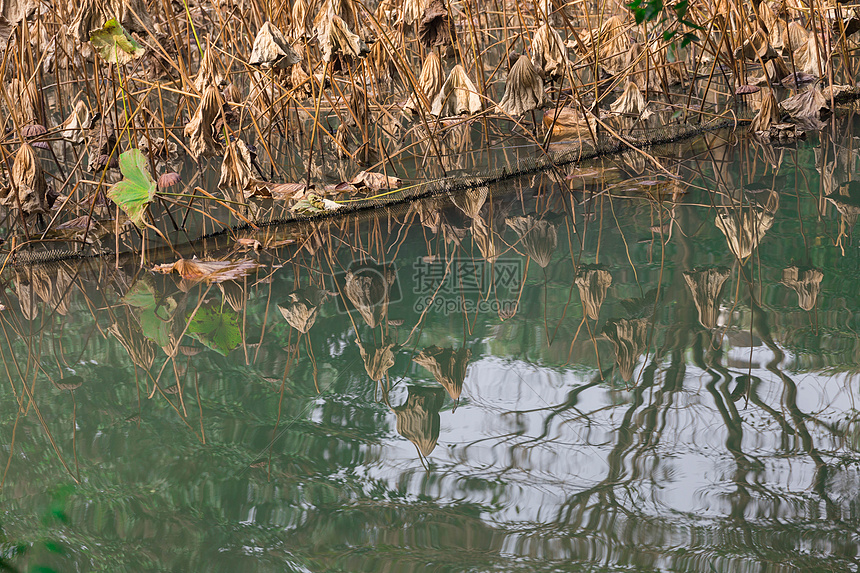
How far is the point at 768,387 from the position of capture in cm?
98

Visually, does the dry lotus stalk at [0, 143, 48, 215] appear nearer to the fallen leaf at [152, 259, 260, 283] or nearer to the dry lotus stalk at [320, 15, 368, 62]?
the fallen leaf at [152, 259, 260, 283]

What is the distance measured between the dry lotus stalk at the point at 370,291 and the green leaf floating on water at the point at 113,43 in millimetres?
755

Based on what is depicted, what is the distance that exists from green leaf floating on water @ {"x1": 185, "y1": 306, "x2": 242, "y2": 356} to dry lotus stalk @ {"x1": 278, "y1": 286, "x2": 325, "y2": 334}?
3.9 inches

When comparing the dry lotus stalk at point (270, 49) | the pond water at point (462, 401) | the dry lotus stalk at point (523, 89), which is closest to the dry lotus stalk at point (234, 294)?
the pond water at point (462, 401)

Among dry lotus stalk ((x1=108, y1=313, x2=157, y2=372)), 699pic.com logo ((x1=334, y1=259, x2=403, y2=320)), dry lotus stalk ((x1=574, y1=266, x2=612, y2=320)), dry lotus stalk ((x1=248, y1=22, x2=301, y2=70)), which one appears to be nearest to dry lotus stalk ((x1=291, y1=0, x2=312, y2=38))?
dry lotus stalk ((x1=248, y1=22, x2=301, y2=70))

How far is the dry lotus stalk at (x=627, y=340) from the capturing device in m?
1.09

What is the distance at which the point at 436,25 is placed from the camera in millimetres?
2205

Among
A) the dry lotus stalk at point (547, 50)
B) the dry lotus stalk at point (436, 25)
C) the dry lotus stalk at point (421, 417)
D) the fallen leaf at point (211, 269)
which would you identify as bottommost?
the dry lotus stalk at point (421, 417)

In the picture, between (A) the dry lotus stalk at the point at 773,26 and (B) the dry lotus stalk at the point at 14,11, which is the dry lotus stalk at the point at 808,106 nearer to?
(A) the dry lotus stalk at the point at 773,26

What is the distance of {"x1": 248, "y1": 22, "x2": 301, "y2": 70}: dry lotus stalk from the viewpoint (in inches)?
67.8

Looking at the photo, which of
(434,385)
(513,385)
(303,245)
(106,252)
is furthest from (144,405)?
(106,252)

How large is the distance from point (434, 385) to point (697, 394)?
38cm

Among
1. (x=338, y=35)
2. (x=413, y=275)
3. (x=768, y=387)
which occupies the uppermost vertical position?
(x=338, y=35)

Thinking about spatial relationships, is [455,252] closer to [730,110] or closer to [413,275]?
[413,275]
